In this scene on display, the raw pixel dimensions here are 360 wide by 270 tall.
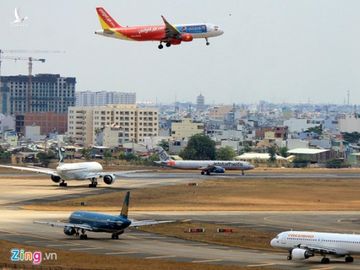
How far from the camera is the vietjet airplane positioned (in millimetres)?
149250

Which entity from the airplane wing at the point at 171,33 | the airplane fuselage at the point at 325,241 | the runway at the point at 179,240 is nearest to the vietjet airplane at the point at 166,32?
the airplane wing at the point at 171,33

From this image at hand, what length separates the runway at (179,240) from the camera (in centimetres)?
11538

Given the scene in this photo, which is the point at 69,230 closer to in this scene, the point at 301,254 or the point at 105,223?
the point at 105,223

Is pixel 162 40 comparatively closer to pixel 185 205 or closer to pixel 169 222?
pixel 169 222

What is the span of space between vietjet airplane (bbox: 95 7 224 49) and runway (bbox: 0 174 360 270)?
23.3 meters

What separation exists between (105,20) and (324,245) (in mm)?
58260

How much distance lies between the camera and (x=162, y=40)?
14950 cm

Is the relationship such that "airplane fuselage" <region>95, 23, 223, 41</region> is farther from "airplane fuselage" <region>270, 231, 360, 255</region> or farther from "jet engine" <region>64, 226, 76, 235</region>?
"airplane fuselage" <region>270, 231, 360, 255</region>

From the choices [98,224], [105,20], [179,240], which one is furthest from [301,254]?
[105,20]

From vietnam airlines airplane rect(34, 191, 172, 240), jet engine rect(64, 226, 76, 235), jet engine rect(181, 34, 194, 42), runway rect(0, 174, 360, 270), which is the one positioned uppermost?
jet engine rect(181, 34, 194, 42)

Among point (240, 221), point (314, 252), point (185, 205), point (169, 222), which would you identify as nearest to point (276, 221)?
point (240, 221)

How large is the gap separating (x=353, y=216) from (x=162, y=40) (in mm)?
36411

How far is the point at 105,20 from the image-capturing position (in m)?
161

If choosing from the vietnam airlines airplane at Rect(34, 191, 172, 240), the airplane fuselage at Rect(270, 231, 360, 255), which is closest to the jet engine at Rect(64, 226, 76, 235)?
the vietnam airlines airplane at Rect(34, 191, 172, 240)
